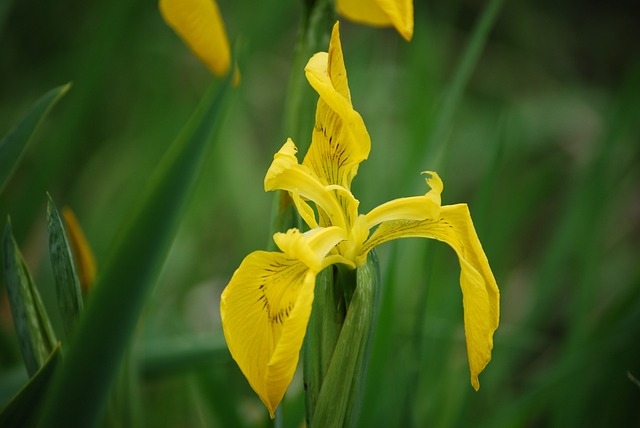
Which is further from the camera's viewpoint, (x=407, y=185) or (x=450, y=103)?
(x=407, y=185)

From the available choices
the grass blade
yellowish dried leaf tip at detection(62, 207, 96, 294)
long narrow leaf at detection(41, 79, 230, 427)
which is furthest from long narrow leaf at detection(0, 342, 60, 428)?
the grass blade

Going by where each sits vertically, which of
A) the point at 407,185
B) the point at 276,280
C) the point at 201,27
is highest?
the point at 201,27

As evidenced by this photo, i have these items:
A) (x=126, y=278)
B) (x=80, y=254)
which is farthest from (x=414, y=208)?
(x=80, y=254)

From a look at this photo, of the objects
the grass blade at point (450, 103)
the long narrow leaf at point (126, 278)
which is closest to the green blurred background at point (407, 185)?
the grass blade at point (450, 103)

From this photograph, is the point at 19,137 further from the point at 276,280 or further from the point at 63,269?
the point at 276,280

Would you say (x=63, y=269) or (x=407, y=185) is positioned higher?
(x=63, y=269)

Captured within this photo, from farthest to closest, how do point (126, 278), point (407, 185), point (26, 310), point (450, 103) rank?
point (407, 185) < point (450, 103) < point (26, 310) < point (126, 278)
